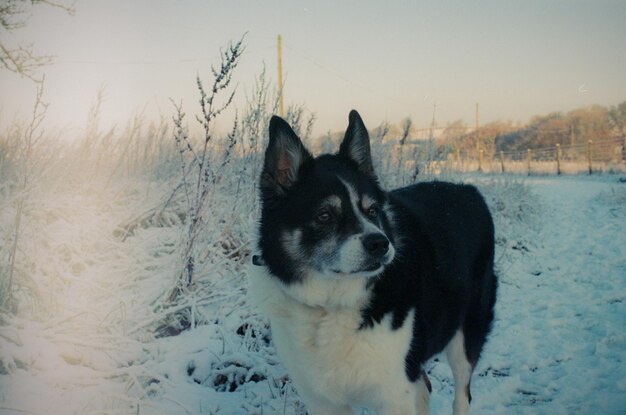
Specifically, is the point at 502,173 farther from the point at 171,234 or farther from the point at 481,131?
the point at 171,234

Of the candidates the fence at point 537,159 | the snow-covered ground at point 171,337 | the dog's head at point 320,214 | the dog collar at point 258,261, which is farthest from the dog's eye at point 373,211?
the fence at point 537,159

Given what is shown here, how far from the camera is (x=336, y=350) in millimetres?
1945

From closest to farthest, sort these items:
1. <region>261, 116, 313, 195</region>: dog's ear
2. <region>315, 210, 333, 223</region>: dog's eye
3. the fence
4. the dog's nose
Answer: the dog's nose < <region>315, 210, 333, 223</region>: dog's eye < <region>261, 116, 313, 195</region>: dog's ear < the fence

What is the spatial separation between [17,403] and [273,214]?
1.41m

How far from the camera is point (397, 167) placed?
19.9 feet

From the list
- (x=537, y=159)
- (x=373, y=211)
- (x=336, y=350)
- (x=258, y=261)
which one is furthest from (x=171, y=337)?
(x=537, y=159)

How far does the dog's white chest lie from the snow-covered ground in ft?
1.94

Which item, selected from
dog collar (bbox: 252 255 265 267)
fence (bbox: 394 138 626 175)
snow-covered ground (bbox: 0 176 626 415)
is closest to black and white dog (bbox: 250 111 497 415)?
dog collar (bbox: 252 255 265 267)

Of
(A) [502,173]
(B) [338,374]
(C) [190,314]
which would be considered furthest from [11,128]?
(A) [502,173]

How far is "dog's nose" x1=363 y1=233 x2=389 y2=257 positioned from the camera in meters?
1.82

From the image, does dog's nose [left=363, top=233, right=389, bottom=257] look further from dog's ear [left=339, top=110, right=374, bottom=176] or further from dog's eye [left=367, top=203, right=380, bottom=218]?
dog's ear [left=339, top=110, right=374, bottom=176]

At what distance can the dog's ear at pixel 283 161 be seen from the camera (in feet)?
6.92

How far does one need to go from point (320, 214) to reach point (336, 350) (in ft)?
1.84

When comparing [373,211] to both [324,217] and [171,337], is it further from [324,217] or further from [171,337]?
[171,337]
